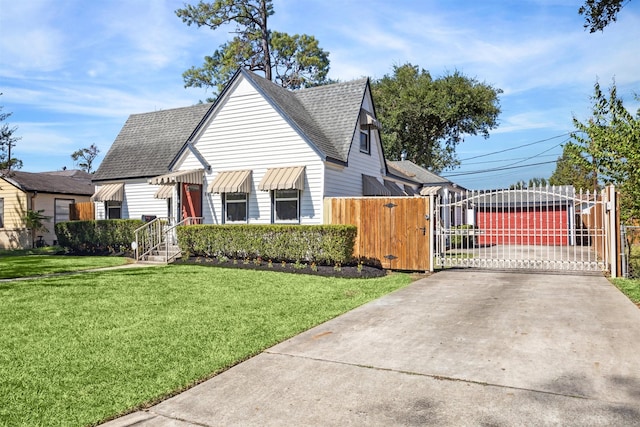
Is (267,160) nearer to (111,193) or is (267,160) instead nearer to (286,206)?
(286,206)

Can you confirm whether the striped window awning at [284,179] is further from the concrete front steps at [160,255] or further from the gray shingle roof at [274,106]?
the concrete front steps at [160,255]

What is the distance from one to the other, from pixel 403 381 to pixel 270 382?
1.34 meters

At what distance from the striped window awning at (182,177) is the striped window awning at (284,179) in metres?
3.15

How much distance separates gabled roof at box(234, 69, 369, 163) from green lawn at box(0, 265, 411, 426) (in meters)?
6.10

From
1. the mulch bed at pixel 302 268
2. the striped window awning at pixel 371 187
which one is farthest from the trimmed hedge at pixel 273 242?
the striped window awning at pixel 371 187

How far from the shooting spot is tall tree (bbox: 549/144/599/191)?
10.8m

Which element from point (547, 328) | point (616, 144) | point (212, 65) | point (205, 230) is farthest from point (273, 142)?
point (212, 65)

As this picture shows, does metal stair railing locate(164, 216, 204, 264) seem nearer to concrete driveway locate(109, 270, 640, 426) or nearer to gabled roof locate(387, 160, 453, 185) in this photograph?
concrete driveway locate(109, 270, 640, 426)

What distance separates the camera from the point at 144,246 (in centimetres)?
1680

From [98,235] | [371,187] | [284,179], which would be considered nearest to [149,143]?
[98,235]

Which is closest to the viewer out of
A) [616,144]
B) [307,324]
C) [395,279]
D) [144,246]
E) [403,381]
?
[403,381]

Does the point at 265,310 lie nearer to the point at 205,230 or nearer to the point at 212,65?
the point at 205,230

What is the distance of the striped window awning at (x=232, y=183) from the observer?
1591 centimetres

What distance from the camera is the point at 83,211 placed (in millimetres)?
21469
